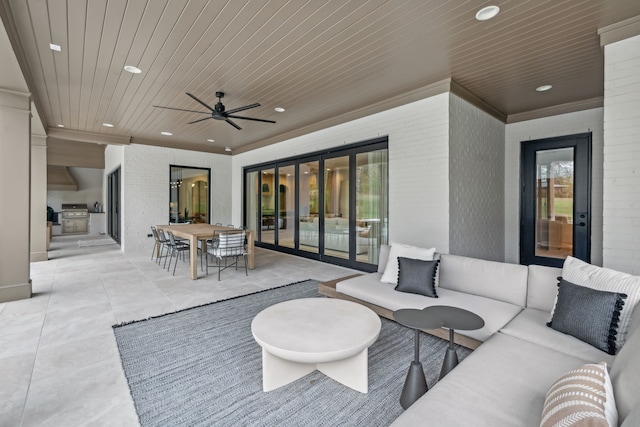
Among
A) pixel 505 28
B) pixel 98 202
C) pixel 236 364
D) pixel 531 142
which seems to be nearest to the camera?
pixel 236 364

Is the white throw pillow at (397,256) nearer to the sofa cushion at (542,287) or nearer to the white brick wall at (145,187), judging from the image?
the sofa cushion at (542,287)

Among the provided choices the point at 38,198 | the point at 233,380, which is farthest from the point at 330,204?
the point at 38,198

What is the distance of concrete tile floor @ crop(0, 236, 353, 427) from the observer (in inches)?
71.2

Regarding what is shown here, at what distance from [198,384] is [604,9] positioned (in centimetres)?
441

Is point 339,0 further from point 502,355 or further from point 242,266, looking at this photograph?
point 242,266

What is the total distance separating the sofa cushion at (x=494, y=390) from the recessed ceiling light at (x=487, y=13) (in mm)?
2669

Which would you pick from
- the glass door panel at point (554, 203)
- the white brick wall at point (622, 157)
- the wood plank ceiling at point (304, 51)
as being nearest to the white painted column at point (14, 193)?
the wood plank ceiling at point (304, 51)

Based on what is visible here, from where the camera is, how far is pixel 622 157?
278cm

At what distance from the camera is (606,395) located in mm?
1036

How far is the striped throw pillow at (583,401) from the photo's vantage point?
3.07ft

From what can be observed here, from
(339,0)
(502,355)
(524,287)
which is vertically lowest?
(502,355)

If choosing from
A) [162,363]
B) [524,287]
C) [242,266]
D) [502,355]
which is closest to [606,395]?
[502,355]

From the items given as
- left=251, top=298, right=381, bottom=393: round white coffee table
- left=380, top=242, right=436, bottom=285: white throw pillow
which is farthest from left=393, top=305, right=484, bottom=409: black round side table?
left=380, top=242, right=436, bottom=285: white throw pillow

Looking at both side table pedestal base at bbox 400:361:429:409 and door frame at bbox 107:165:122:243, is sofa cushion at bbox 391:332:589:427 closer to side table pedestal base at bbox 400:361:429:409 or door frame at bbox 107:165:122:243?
side table pedestal base at bbox 400:361:429:409
